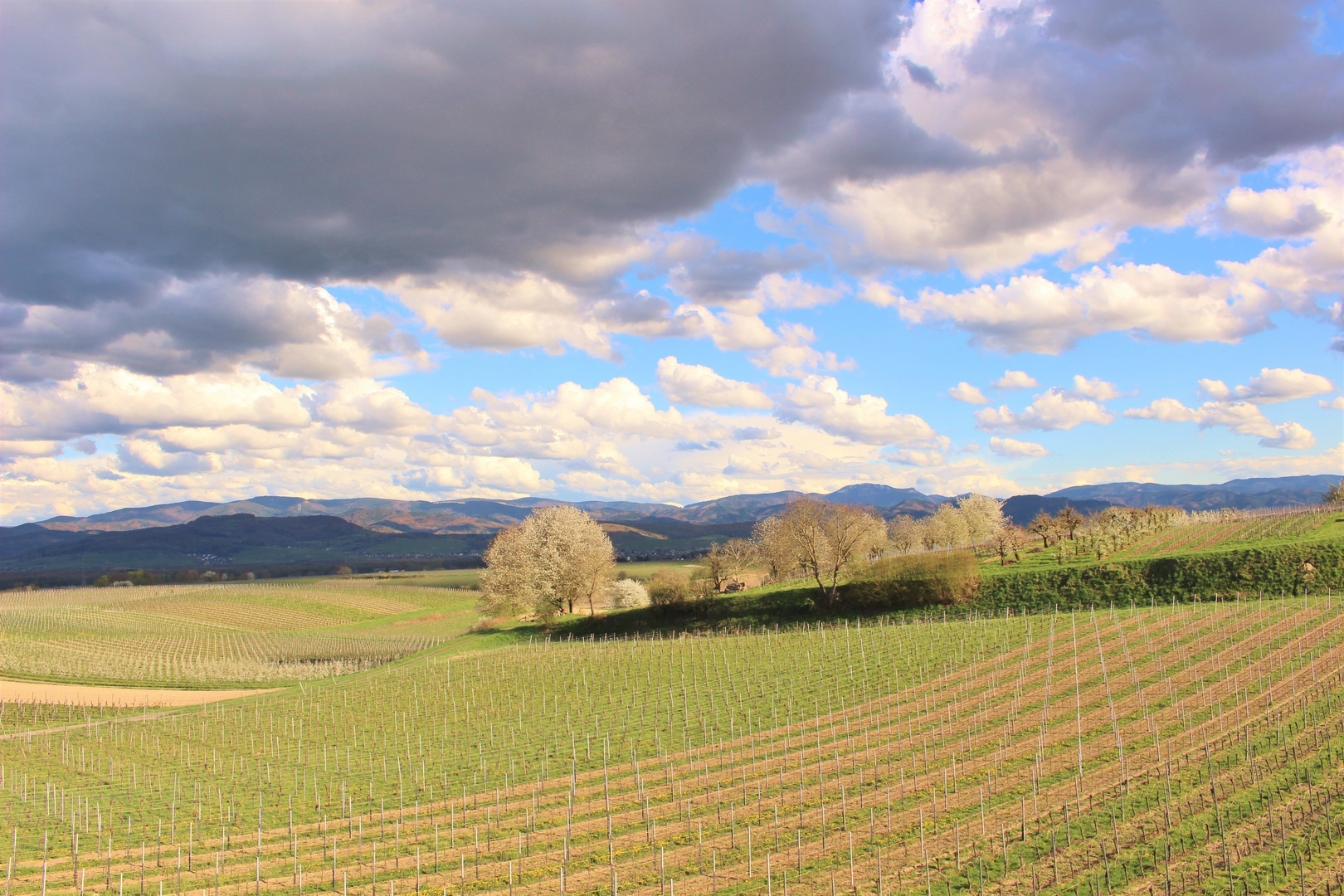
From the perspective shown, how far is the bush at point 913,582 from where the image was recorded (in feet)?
204

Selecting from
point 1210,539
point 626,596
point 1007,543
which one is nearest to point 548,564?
point 626,596

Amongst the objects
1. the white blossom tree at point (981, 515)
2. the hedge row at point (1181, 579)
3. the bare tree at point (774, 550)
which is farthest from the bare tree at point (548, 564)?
the white blossom tree at point (981, 515)

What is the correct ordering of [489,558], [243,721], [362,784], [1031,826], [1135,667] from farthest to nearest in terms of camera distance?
[489,558]
[243,721]
[1135,667]
[362,784]
[1031,826]

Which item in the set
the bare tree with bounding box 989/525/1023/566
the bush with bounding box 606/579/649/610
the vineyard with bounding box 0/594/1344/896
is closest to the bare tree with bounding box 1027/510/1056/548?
the bare tree with bounding box 989/525/1023/566

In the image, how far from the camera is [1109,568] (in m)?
57.9

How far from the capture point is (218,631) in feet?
312

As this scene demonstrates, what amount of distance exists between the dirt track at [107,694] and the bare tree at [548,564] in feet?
102

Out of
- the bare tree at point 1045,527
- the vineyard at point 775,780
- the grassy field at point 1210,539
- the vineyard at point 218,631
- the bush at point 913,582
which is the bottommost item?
the vineyard at point 218,631

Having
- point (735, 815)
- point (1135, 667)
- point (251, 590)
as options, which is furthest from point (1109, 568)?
point (251, 590)

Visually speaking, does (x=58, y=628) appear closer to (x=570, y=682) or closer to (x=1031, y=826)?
(x=570, y=682)

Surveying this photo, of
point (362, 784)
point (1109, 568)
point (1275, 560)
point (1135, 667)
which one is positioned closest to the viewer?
point (362, 784)

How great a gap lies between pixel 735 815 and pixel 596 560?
6192 cm

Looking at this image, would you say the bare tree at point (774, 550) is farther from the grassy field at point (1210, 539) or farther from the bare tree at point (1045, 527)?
the bare tree at point (1045, 527)

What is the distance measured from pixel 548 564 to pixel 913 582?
4143 centimetres
